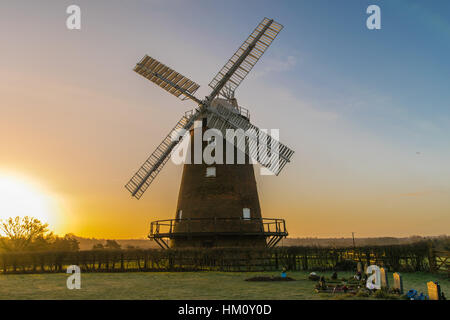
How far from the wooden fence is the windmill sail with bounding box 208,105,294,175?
16.2 ft

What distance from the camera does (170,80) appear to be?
2002 cm

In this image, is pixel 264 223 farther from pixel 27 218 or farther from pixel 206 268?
pixel 27 218

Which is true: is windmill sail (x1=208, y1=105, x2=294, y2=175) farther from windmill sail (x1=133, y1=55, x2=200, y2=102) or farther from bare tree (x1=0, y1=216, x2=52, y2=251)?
bare tree (x1=0, y1=216, x2=52, y2=251)

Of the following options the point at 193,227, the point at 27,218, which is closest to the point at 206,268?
the point at 193,227

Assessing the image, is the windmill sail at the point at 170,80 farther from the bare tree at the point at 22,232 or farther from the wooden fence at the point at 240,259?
the bare tree at the point at 22,232

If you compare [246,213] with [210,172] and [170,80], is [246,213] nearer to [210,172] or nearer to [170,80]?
[210,172]

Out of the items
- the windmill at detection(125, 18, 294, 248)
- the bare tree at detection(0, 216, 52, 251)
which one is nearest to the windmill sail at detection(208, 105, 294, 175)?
the windmill at detection(125, 18, 294, 248)

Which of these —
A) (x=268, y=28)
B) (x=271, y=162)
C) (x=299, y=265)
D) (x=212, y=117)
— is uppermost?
(x=268, y=28)

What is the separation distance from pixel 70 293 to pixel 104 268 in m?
7.76

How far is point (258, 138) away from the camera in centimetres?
1912

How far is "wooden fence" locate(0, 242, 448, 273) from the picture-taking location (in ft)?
54.0

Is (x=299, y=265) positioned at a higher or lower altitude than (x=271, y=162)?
lower

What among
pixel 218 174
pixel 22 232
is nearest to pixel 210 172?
pixel 218 174

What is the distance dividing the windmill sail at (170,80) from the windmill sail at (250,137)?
69.5 inches
